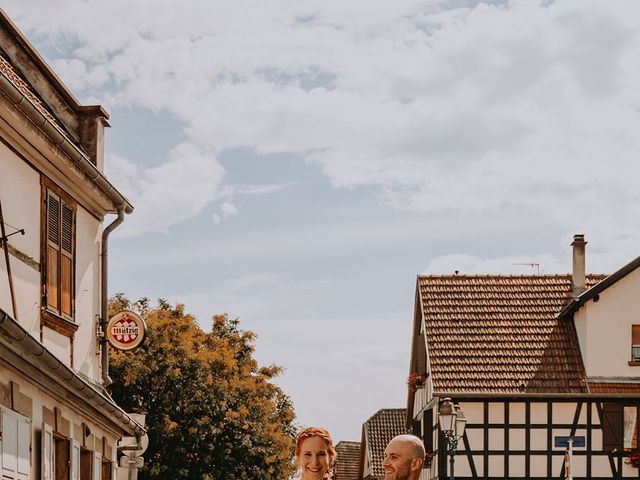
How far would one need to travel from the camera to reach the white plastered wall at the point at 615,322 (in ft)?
119

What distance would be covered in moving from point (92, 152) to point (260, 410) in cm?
2206

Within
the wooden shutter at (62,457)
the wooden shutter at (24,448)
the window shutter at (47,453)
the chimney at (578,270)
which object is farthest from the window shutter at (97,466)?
the chimney at (578,270)

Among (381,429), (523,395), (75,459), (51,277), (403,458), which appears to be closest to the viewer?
(403,458)

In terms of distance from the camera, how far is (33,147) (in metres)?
15.3

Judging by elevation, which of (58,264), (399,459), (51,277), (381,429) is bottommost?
(399,459)

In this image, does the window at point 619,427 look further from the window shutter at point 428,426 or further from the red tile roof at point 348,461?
the red tile roof at point 348,461

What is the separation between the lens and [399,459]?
6238mm

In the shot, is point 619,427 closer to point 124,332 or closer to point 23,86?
point 124,332

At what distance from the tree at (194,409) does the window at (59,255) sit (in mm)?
20573

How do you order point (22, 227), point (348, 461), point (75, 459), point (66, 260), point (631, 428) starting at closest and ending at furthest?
point (22, 227), point (75, 459), point (66, 260), point (631, 428), point (348, 461)

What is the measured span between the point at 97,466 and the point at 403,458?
12788 mm

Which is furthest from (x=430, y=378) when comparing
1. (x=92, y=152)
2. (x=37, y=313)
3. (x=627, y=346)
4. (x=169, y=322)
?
(x=37, y=313)

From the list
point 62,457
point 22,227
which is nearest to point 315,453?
point 22,227

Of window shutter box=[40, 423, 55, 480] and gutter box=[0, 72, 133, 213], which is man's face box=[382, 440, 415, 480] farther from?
window shutter box=[40, 423, 55, 480]
